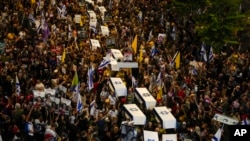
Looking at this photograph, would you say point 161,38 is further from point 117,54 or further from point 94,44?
point 94,44

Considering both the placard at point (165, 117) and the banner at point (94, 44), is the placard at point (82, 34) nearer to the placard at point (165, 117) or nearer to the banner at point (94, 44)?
the banner at point (94, 44)

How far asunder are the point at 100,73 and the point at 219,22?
9907 mm

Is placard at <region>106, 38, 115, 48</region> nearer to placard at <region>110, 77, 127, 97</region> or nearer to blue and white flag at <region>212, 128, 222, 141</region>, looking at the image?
placard at <region>110, 77, 127, 97</region>

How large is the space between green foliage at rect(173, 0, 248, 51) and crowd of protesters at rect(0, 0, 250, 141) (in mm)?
865

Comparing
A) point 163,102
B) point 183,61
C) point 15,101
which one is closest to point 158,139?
point 163,102

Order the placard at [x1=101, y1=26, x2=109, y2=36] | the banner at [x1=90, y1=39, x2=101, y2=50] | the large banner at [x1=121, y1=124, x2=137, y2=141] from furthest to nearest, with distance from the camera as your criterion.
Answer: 1. the placard at [x1=101, y1=26, x2=109, y2=36]
2. the banner at [x1=90, y1=39, x2=101, y2=50]
3. the large banner at [x1=121, y1=124, x2=137, y2=141]

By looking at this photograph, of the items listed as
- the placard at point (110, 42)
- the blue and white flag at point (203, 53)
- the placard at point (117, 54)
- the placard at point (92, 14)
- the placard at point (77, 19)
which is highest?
the placard at point (92, 14)

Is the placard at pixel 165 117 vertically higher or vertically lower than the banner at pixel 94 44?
lower

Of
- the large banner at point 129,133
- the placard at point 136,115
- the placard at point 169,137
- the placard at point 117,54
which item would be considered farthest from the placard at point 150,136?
the placard at point 117,54

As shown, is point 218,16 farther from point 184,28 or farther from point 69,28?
point 69,28

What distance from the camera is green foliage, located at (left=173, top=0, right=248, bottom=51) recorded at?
34406 millimetres

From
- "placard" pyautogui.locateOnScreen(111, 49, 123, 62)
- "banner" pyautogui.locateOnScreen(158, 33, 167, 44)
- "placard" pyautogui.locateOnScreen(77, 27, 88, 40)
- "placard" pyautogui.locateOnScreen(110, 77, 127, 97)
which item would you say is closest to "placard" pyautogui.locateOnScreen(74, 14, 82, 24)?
"placard" pyautogui.locateOnScreen(77, 27, 88, 40)

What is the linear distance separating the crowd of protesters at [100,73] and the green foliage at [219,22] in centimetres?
87

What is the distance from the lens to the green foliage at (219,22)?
1355 inches
